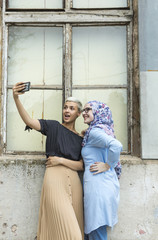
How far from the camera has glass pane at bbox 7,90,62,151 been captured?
370 cm

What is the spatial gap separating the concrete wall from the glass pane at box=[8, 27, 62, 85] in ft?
3.27

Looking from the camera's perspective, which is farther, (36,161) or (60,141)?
(36,161)

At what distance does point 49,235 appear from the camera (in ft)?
9.61

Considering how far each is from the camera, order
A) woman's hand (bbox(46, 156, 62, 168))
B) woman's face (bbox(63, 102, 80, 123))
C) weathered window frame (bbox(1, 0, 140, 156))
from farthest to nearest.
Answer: weathered window frame (bbox(1, 0, 140, 156)) < woman's face (bbox(63, 102, 80, 123)) < woman's hand (bbox(46, 156, 62, 168))

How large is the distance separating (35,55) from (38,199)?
168cm

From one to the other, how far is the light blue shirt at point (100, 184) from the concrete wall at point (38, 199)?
1.45 feet

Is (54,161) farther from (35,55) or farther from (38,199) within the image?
(35,55)

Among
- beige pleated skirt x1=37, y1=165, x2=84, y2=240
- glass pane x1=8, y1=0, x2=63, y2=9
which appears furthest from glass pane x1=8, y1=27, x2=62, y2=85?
Answer: beige pleated skirt x1=37, y1=165, x2=84, y2=240

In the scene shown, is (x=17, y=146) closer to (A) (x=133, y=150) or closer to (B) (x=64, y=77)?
(B) (x=64, y=77)

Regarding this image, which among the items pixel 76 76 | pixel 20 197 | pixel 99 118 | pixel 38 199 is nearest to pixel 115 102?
pixel 76 76

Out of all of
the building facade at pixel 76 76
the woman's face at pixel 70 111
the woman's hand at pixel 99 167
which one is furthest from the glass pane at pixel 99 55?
the woman's hand at pixel 99 167

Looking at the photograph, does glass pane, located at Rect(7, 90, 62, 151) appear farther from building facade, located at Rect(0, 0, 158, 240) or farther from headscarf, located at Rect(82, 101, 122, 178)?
headscarf, located at Rect(82, 101, 122, 178)

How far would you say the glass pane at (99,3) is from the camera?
380 cm

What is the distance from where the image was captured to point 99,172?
2.97m
